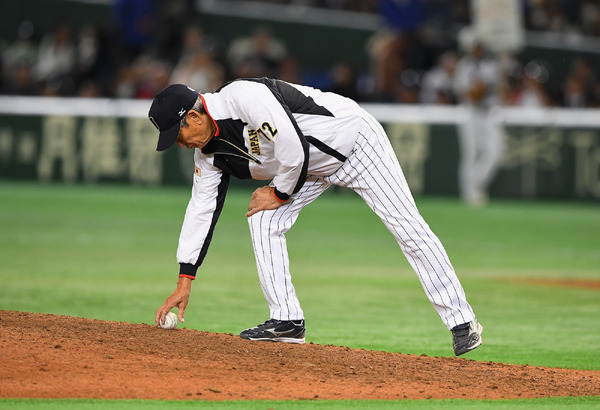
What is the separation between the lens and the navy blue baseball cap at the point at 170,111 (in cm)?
604

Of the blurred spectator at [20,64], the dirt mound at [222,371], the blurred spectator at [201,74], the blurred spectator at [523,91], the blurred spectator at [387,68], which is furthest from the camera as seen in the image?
the blurred spectator at [20,64]

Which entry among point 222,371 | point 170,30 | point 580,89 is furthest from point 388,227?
point 170,30

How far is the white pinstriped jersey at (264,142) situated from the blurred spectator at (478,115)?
40.9ft

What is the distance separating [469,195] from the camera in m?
19.8

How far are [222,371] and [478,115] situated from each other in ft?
45.3

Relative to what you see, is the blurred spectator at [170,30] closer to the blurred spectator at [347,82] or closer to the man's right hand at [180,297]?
the blurred spectator at [347,82]

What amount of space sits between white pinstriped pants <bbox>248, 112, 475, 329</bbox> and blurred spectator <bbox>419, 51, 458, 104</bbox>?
1476 cm

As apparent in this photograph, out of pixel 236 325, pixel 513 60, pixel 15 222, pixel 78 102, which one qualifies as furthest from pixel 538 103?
pixel 236 325

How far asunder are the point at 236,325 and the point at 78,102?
14.4 meters

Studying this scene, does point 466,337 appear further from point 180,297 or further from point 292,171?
point 180,297

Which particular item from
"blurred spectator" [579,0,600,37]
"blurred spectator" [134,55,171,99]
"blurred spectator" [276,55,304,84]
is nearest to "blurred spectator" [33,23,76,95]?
"blurred spectator" [134,55,171,99]

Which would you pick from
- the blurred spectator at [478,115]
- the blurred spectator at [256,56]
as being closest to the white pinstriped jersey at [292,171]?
the blurred spectator at [478,115]

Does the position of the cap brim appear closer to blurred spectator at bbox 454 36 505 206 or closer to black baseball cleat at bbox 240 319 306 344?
black baseball cleat at bbox 240 319 306 344

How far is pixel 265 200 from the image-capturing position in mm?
6488
